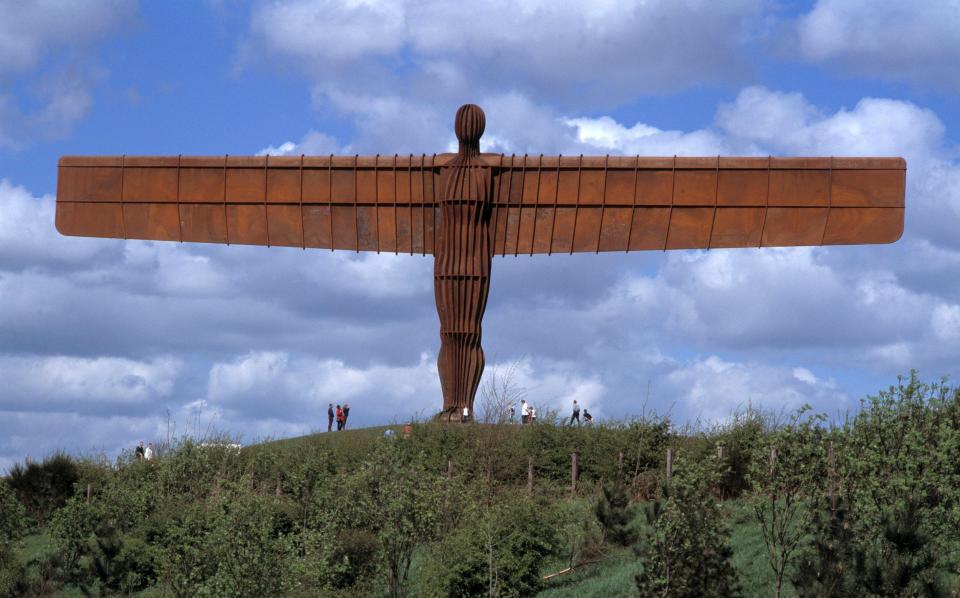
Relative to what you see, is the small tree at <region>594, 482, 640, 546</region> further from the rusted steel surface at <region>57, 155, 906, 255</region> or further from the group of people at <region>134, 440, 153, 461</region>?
the group of people at <region>134, 440, 153, 461</region>

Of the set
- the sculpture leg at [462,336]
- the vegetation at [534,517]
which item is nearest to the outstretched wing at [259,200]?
the sculpture leg at [462,336]

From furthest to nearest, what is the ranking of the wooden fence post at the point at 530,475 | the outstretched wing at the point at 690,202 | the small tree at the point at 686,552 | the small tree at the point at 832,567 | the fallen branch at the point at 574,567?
the outstretched wing at the point at 690,202 < the wooden fence post at the point at 530,475 < the fallen branch at the point at 574,567 < the small tree at the point at 686,552 < the small tree at the point at 832,567

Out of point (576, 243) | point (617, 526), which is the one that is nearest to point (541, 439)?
point (576, 243)

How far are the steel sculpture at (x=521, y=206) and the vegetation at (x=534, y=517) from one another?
14.1 ft

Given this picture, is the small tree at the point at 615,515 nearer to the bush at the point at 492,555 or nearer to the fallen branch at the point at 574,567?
the fallen branch at the point at 574,567

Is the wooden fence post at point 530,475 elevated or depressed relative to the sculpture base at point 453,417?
depressed

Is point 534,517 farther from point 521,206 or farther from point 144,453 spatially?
point 144,453

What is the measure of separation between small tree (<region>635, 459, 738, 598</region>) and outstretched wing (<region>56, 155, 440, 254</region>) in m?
16.6

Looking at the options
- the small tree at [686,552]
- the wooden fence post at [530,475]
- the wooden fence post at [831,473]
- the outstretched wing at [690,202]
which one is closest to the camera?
the small tree at [686,552]

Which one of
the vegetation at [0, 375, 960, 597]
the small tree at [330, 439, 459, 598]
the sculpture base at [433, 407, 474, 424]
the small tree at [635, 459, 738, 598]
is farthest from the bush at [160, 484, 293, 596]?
the sculpture base at [433, 407, 474, 424]

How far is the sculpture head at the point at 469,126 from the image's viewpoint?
30.7 m

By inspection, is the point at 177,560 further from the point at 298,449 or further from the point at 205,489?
the point at 298,449

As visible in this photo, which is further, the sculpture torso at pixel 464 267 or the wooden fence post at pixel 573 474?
the sculpture torso at pixel 464 267

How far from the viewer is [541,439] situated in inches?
1236
